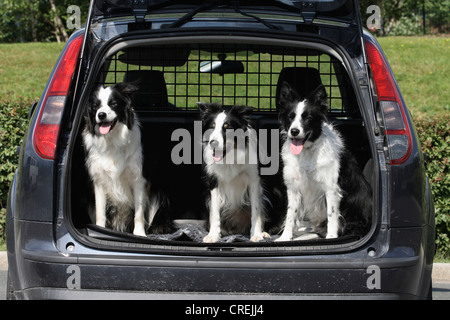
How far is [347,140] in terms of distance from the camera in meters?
4.93

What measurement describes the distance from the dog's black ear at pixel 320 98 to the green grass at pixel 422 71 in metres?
9.50

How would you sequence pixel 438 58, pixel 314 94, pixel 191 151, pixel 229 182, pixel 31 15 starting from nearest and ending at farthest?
pixel 314 94 → pixel 229 182 → pixel 191 151 → pixel 438 58 → pixel 31 15

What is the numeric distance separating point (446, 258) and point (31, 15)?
2333cm

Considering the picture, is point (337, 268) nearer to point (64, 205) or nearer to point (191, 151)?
point (64, 205)

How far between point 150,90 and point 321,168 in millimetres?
1813

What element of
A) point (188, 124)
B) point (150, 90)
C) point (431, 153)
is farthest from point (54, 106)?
point (431, 153)

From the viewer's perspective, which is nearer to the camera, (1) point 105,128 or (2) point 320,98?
(2) point 320,98

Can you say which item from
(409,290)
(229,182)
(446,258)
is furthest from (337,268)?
(446,258)

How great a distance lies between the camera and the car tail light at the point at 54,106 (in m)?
3.26

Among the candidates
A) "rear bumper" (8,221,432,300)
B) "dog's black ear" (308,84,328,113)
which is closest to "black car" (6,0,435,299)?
"rear bumper" (8,221,432,300)

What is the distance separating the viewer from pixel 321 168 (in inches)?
166

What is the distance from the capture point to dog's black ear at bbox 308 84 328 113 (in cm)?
416

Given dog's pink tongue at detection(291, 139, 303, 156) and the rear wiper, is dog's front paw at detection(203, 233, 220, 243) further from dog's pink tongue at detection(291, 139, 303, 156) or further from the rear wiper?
the rear wiper

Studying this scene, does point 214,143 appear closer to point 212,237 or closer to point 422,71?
point 212,237
